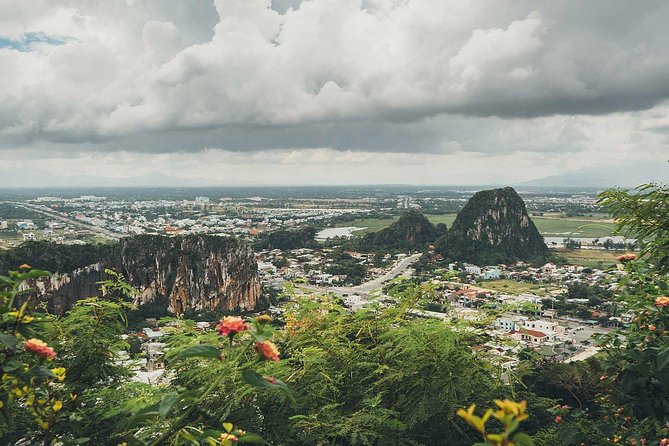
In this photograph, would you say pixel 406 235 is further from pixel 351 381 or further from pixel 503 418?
pixel 503 418

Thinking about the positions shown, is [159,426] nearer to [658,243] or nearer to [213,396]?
[213,396]

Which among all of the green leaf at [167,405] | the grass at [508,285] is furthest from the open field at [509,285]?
the green leaf at [167,405]

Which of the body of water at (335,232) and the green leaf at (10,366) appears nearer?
the green leaf at (10,366)

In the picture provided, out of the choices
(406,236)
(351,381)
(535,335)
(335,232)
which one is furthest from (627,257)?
(335,232)

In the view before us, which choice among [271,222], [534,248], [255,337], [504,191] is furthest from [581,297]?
[271,222]

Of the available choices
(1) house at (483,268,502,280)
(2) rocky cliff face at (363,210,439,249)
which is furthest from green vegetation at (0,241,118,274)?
(2) rocky cliff face at (363,210,439,249)

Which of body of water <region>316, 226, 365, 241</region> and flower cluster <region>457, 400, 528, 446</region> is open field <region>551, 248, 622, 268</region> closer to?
body of water <region>316, 226, 365, 241</region>

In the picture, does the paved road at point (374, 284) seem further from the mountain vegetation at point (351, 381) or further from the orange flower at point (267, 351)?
the orange flower at point (267, 351)
